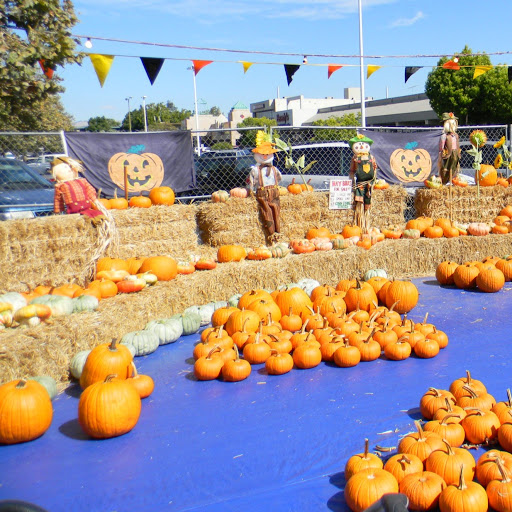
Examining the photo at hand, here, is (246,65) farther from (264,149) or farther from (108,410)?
(108,410)

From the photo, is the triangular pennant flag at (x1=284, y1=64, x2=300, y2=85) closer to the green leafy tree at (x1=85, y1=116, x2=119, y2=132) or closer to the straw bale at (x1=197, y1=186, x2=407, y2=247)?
the straw bale at (x1=197, y1=186, x2=407, y2=247)

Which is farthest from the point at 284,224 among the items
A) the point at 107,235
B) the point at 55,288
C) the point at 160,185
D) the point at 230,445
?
the point at 230,445

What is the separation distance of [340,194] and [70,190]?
4282 millimetres

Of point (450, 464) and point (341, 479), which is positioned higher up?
point (450, 464)

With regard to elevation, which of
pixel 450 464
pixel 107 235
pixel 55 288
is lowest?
pixel 450 464

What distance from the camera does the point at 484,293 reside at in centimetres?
657

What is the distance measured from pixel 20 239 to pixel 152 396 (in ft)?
8.47

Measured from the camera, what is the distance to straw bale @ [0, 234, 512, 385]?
4188mm

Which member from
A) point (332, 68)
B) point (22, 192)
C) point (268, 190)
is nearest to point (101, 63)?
point (22, 192)

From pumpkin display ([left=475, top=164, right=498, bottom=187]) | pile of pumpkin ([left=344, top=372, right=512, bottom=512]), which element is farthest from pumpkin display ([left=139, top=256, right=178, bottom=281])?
pumpkin display ([left=475, top=164, right=498, bottom=187])

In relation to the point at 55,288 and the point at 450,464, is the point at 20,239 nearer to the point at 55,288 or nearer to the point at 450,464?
the point at 55,288

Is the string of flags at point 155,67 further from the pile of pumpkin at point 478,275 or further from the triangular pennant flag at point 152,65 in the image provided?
the pile of pumpkin at point 478,275

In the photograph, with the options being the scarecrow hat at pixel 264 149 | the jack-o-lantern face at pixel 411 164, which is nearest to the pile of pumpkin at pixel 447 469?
the scarecrow hat at pixel 264 149

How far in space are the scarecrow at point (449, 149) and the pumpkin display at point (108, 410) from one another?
7.66 meters
